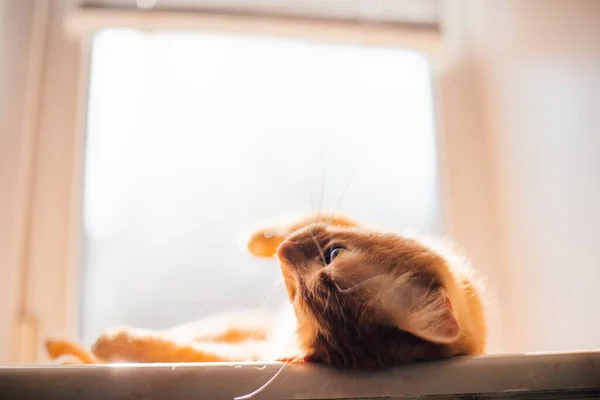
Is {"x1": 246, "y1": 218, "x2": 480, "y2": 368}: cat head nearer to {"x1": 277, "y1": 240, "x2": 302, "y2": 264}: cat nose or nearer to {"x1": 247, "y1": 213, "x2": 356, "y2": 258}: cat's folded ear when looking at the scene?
{"x1": 277, "y1": 240, "x2": 302, "y2": 264}: cat nose

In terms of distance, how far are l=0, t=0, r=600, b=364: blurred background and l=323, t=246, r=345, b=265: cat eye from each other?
0.37 m

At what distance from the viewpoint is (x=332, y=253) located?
2.80 feet

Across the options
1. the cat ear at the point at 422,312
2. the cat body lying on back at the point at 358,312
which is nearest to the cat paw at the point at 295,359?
the cat body lying on back at the point at 358,312

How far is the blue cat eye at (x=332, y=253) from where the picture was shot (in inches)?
33.4

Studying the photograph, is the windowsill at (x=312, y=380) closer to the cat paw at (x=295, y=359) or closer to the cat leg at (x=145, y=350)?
the cat paw at (x=295, y=359)

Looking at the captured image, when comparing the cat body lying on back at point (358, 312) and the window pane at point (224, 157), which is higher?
the window pane at point (224, 157)

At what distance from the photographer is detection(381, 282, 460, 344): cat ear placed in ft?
2.38

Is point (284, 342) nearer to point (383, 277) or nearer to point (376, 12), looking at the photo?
point (383, 277)

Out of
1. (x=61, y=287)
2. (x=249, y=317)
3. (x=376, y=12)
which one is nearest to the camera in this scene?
(x=249, y=317)

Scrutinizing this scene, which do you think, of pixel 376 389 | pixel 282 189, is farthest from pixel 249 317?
pixel 376 389

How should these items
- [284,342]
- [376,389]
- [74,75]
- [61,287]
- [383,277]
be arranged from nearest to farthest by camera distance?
[376,389] < [383,277] < [284,342] < [61,287] < [74,75]

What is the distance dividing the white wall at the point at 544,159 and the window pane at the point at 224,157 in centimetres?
17

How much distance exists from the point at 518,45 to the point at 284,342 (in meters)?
0.82

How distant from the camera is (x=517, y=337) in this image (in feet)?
4.25
